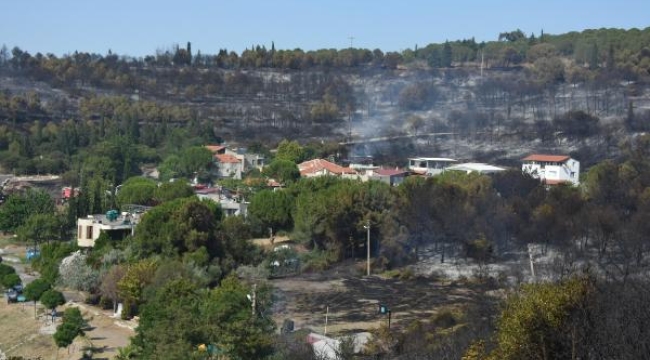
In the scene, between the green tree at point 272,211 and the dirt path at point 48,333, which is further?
the green tree at point 272,211

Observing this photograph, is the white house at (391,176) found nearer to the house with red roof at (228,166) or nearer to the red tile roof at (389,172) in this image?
the red tile roof at (389,172)

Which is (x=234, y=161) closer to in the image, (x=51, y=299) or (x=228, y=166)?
(x=228, y=166)

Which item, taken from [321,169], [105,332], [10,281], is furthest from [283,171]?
[105,332]

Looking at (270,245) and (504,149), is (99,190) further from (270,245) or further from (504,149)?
(504,149)

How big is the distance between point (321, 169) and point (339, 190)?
14409mm

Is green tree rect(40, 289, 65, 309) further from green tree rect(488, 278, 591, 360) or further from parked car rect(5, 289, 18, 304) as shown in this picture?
green tree rect(488, 278, 591, 360)

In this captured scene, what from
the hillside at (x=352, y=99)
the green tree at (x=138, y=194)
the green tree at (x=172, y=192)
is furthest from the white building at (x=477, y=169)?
the green tree at (x=138, y=194)

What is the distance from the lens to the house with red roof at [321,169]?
1720 inches

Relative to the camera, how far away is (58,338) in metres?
19.5

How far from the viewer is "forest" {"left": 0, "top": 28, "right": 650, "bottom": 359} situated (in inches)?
631

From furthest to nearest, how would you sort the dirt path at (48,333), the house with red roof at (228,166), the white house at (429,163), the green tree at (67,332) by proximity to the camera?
the white house at (429,163), the house with red roof at (228,166), the dirt path at (48,333), the green tree at (67,332)

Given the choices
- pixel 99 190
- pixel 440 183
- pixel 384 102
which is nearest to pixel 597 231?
pixel 440 183

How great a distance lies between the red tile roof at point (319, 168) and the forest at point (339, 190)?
114 centimetres

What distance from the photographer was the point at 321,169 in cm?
4556
